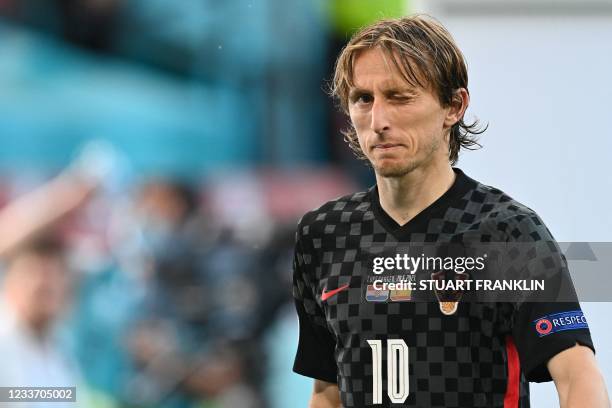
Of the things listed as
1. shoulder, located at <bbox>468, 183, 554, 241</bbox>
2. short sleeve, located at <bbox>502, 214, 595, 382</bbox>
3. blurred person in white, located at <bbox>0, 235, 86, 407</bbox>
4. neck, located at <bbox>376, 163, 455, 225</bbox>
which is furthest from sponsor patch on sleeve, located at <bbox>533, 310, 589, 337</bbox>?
blurred person in white, located at <bbox>0, 235, 86, 407</bbox>

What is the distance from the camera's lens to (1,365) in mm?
3059

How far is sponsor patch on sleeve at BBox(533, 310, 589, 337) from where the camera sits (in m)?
1.48

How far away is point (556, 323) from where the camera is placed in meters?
1.49

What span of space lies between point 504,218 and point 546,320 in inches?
7.6

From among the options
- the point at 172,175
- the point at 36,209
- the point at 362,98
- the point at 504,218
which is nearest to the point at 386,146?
the point at 362,98

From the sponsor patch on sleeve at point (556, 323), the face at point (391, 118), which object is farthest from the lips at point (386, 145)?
the sponsor patch on sleeve at point (556, 323)

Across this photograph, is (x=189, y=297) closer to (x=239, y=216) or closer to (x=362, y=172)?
(x=239, y=216)

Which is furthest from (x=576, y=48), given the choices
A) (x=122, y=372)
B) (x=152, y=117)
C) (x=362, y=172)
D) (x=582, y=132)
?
(x=122, y=372)

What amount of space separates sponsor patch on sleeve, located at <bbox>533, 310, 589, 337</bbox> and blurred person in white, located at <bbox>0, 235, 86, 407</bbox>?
192 centimetres

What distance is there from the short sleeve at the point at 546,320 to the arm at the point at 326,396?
40 cm

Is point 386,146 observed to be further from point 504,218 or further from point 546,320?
point 546,320

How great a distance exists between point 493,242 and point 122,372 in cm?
177

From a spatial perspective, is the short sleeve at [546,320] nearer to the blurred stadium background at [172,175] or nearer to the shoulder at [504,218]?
the shoulder at [504,218]

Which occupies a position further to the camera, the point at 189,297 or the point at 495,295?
the point at 189,297
